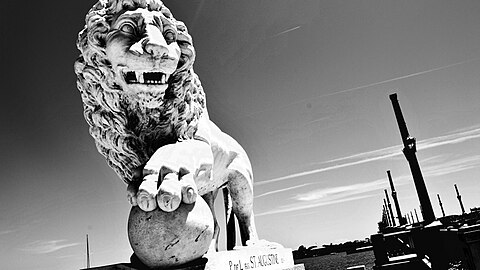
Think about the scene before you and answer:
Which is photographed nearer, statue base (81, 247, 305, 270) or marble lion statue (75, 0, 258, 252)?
statue base (81, 247, 305, 270)

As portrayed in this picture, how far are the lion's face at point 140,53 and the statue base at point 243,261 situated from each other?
1.20 m

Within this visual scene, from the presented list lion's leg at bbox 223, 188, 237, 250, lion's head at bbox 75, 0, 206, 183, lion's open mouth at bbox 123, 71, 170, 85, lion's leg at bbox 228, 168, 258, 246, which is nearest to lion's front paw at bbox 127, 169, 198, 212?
lion's head at bbox 75, 0, 206, 183

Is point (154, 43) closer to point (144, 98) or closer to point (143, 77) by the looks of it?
point (143, 77)

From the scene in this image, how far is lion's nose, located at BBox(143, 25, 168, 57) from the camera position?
238 centimetres

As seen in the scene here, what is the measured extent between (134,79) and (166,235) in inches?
43.8

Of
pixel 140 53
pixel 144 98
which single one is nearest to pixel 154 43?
pixel 140 53

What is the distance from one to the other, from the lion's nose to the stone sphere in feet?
3.40

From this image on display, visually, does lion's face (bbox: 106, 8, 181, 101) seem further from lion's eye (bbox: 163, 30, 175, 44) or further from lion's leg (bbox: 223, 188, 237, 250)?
lion's leg (bbox: 223, 188, 237, 250)

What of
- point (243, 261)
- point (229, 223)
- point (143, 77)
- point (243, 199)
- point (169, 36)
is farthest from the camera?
point (229, 223)

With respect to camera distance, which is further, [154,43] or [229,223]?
[229,223]

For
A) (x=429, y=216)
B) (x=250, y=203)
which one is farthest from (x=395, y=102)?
(x=250, y=203)

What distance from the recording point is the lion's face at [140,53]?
7.86ft

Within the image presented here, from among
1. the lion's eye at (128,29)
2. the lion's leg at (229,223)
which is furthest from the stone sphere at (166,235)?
the lion's leg at (229,223)

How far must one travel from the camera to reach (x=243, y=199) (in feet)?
11.8
